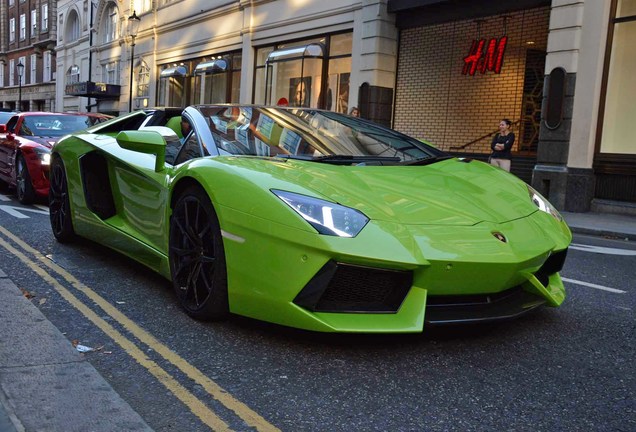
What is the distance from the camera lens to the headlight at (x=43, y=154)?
8.64 metres

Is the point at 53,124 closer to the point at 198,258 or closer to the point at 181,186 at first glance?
the point at 181,186

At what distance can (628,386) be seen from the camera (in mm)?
2879

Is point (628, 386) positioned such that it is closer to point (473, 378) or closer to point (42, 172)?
point (473, 378)

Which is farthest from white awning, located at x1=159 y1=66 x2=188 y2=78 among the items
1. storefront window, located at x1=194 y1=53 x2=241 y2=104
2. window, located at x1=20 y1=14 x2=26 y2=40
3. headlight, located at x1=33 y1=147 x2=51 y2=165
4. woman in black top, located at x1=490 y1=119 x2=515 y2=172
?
window, located at x1=20 y1=14 x2=26 y2=40

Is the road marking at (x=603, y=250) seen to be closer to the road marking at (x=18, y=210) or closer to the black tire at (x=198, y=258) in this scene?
the black tire at (x=198, y=258)

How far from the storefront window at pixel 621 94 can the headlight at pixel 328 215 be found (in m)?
11.3

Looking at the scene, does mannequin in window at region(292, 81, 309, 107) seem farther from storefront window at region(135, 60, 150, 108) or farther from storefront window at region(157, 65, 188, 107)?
storefront window at region(135, 60, 150, 108)

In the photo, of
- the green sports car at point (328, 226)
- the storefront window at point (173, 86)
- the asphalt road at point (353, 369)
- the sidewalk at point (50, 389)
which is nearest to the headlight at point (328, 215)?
the green sports car at point (328, 226)

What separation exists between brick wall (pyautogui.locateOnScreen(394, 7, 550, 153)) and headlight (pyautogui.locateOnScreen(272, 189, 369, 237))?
14797 millimetres

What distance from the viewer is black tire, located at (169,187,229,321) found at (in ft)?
11.2

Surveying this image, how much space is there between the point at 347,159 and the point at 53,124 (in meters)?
7.70

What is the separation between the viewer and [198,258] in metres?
3.59

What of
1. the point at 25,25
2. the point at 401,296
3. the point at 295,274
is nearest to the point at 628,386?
the point at 401,296

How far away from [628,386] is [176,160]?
A: 2919mm
